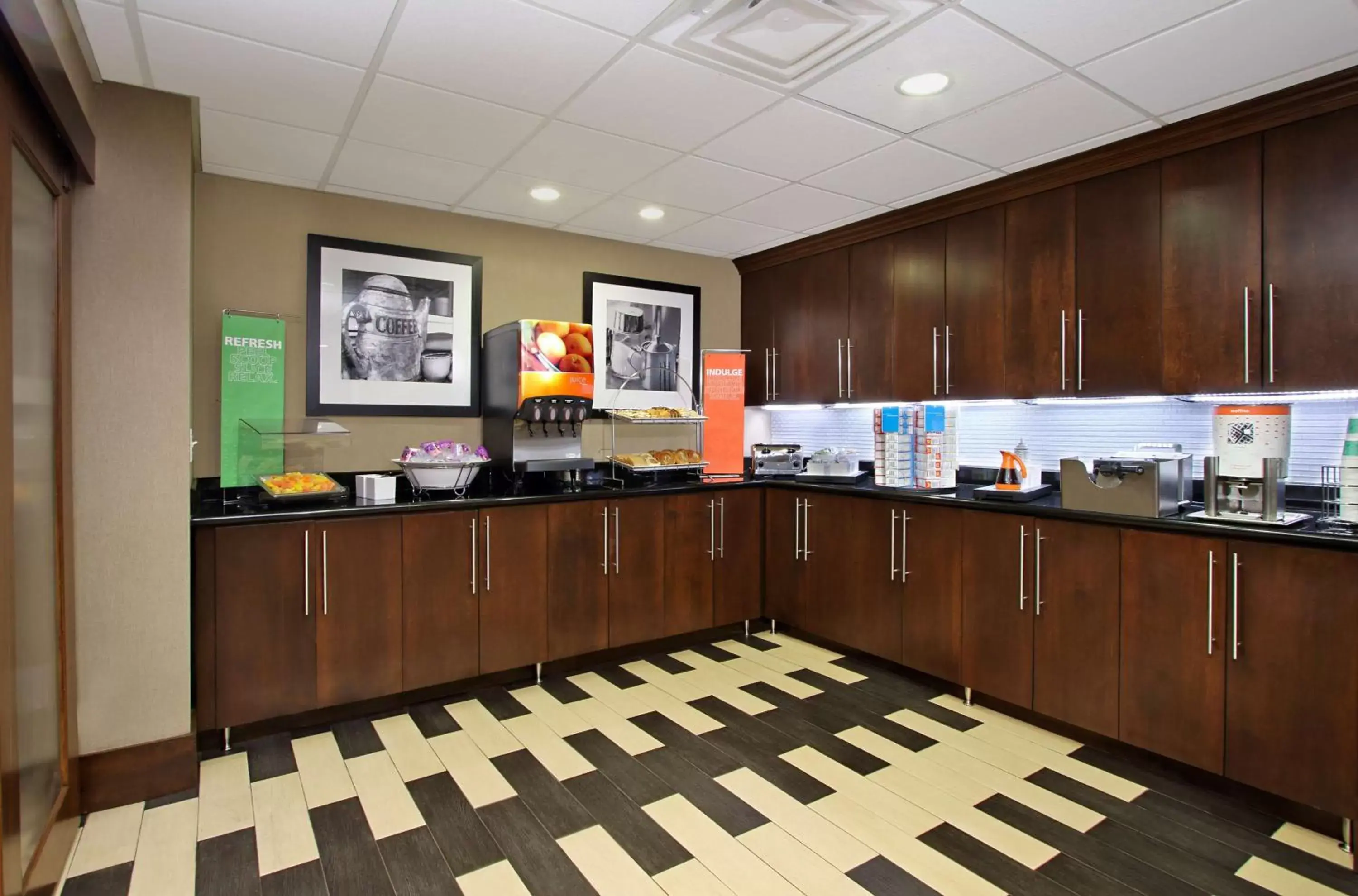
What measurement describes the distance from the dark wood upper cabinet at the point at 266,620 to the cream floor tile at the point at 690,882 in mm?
1931

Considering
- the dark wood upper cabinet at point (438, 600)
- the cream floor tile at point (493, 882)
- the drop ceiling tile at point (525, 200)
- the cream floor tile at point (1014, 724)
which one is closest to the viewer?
the cream floor tile at point (493, 882)

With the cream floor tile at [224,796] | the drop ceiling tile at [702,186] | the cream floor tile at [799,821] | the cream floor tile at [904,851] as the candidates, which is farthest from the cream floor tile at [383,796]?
the drop ceiling tile at [702,186]

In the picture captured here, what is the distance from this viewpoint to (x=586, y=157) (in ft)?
11.1

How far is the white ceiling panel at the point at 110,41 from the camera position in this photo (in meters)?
2.20

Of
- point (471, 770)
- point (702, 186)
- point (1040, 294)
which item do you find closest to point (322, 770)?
point (471, 770)

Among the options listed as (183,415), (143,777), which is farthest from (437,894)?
(183,415)

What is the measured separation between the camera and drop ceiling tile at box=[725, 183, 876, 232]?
394 cm

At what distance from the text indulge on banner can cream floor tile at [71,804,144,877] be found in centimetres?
344

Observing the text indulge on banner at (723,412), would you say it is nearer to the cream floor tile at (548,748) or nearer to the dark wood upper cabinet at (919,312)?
the dark wood upper cabinet at (919,312)

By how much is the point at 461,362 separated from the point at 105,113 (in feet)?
6.48

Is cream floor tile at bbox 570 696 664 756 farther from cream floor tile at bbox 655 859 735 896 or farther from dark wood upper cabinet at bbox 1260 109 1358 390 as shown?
dark wood upper cabinet at bbox 1260 109 1358 390

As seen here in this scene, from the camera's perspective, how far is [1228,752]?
8.80 ft

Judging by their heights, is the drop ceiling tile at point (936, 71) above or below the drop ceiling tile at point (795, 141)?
below

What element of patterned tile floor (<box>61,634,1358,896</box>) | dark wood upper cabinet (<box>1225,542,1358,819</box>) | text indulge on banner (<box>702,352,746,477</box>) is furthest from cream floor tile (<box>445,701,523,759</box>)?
dark wood upper cabinet (<box>1225,542,1358,819</box>)
